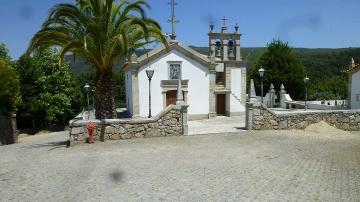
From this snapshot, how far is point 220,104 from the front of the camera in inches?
1059

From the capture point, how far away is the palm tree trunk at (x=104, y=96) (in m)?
14.3

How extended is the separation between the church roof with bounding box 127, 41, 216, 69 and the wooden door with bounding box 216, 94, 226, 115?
3165mm

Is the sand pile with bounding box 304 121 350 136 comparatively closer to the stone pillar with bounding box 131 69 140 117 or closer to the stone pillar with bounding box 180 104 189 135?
the stone pillar with bounding box 180 104 189 135

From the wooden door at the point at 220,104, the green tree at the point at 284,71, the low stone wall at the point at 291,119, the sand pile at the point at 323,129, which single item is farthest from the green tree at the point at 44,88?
the green tree at the point at 284,71

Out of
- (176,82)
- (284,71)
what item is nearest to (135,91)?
(176,82)

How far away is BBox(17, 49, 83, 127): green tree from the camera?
32938 millimetres

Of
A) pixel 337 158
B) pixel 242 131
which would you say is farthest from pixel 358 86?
pixel 337 158

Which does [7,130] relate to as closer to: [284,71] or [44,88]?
[44,88]

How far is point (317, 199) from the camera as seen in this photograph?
6.80 meters

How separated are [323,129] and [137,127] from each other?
8.69 metres

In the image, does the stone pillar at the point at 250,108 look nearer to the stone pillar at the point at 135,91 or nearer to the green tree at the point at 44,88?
the stone pillar at the point at 135,91

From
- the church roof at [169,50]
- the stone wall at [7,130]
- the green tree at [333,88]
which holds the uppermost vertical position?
the church roof at [169,50]

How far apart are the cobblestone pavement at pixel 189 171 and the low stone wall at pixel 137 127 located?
2.01ft

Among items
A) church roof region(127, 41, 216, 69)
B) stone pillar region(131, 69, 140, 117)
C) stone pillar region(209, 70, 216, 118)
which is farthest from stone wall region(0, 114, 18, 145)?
stone pillar region(209, 70, 216, 118)
